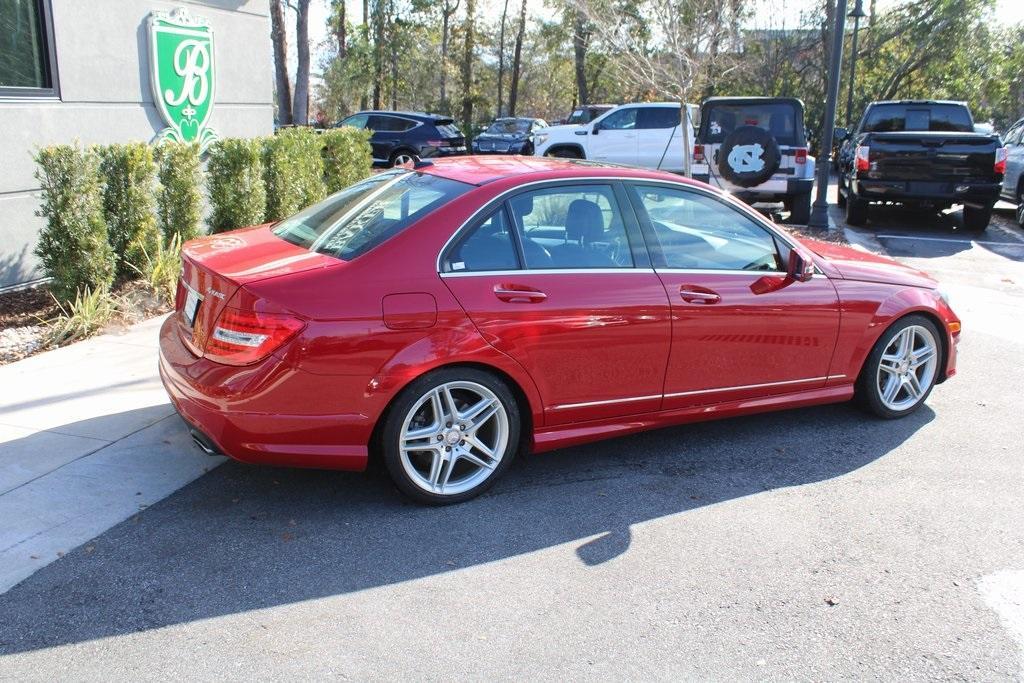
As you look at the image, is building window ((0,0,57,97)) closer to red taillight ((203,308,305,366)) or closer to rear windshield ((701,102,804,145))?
red taillight ((203,308,305,366))

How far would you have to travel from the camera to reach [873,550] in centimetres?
414

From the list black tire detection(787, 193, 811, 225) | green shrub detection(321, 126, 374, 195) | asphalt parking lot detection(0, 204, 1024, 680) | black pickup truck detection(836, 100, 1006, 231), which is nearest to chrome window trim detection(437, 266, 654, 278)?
asphalt parking lot detection(0, 204, 1024, 680)

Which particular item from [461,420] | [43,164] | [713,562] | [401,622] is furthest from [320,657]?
[43,164]

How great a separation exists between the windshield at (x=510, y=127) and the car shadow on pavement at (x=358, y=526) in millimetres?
26321

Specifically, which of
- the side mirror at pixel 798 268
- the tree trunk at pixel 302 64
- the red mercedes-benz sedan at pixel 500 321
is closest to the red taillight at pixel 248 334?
the red mercedes-benz sedan at pixel 500 321

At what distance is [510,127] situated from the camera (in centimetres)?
3112

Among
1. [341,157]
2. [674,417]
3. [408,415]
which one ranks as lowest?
[674,417]

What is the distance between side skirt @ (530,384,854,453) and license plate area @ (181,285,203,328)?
175 centimetres

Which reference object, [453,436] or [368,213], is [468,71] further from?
[453,436]

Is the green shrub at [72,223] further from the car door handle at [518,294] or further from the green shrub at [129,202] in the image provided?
the car door handle at [518,294]

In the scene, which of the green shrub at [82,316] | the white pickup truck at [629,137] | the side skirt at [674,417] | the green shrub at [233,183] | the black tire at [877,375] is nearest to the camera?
the side skirt at [674,417]

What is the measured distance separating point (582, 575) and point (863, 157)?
36.8 feet

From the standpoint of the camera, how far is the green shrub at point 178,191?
27.1 ft

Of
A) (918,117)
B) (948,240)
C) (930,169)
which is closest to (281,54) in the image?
(918,117)
